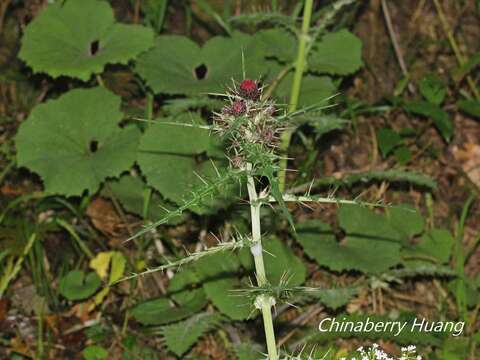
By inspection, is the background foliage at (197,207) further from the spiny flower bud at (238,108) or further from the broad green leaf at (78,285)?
the spiny flower bud at (238,108)

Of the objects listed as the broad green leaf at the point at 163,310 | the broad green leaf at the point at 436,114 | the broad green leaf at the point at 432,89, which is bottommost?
the broad green leaf at the point at 163,310

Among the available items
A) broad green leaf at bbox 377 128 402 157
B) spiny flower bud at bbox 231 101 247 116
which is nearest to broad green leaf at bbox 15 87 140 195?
broad green leaf at bbox 377 128 402 157

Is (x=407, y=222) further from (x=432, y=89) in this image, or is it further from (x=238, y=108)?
(x=238, y=108)

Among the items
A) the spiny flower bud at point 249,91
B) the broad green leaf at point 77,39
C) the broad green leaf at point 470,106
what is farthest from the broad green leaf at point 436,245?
the spiny flower bud at point 249,91

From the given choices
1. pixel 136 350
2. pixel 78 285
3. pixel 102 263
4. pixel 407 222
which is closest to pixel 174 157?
pixel 102 263

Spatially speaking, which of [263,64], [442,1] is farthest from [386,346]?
[442,1]

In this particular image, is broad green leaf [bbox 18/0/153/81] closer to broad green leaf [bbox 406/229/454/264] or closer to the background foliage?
the background foliage
